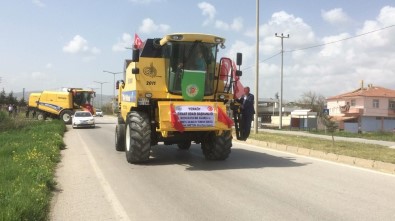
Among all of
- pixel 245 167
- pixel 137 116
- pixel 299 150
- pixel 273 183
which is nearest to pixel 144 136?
pixel 137 116

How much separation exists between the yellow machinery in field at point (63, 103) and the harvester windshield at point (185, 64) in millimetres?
32425

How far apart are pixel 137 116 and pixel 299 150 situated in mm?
6491

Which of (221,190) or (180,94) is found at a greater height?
(180,94)

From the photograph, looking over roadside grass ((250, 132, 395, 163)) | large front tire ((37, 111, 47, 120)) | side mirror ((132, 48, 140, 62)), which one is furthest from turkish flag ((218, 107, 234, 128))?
large front tire ((37, 111, 47, 120))

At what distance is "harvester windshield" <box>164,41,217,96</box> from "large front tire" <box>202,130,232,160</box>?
129cm

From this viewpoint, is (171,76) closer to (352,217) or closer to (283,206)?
(283,206)

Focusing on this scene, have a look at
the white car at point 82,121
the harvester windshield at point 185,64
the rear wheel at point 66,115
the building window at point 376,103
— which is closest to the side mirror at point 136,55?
the harvester windshield at point 185,64

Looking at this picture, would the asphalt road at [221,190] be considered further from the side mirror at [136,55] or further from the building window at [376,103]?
the building window at [376,103]

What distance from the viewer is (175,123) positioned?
37.2 ft

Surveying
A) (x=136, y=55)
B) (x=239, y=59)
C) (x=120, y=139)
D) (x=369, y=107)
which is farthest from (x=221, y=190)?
(x=369, y=107)

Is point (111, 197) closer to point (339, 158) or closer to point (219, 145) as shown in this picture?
point (219, 145)

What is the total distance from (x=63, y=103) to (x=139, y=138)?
3313 cm

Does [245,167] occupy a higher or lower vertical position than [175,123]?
lower

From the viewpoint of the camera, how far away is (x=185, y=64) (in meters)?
12.3
